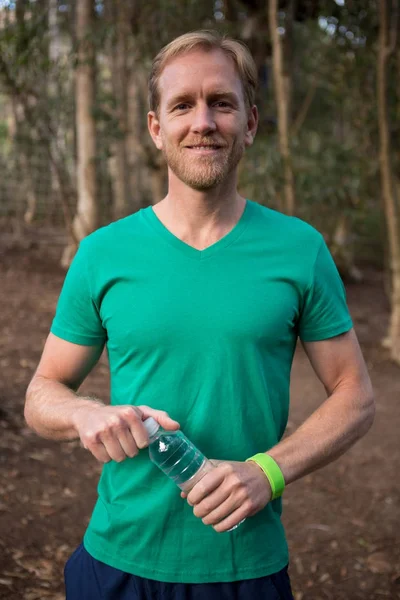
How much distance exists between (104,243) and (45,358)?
0.38m

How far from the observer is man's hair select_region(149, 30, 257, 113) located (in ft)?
6.99

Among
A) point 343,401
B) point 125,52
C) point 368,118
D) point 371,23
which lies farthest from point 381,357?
point 343,401

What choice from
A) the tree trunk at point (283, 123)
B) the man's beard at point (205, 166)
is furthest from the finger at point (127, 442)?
the tree trunk at point (283, 123)

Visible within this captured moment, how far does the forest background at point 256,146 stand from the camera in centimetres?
620

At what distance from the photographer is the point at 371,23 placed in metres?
9.52

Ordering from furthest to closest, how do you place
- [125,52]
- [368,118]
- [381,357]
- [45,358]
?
[368,118]
[125,52]
[381,357]
[45,358]

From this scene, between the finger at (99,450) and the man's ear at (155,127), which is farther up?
the man's ear at (155,127)

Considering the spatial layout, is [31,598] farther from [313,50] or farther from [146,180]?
[146,180]

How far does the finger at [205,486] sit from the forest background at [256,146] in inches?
105

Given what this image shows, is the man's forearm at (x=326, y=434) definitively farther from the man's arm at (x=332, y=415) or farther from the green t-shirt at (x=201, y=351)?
the green t-shirt at (x=201, y=351)

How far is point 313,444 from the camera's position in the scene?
1980mm

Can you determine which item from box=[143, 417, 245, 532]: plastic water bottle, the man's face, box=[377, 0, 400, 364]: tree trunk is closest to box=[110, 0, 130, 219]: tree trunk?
box=[377, 0, 400, 364]: tree trunk

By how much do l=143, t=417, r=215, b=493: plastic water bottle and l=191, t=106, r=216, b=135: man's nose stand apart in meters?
0.80

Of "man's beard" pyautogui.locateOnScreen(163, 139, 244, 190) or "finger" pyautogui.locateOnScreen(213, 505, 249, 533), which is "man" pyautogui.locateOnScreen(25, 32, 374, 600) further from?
"finger" pyautogui.locateOnScreen(213, 505, 249, 533)
